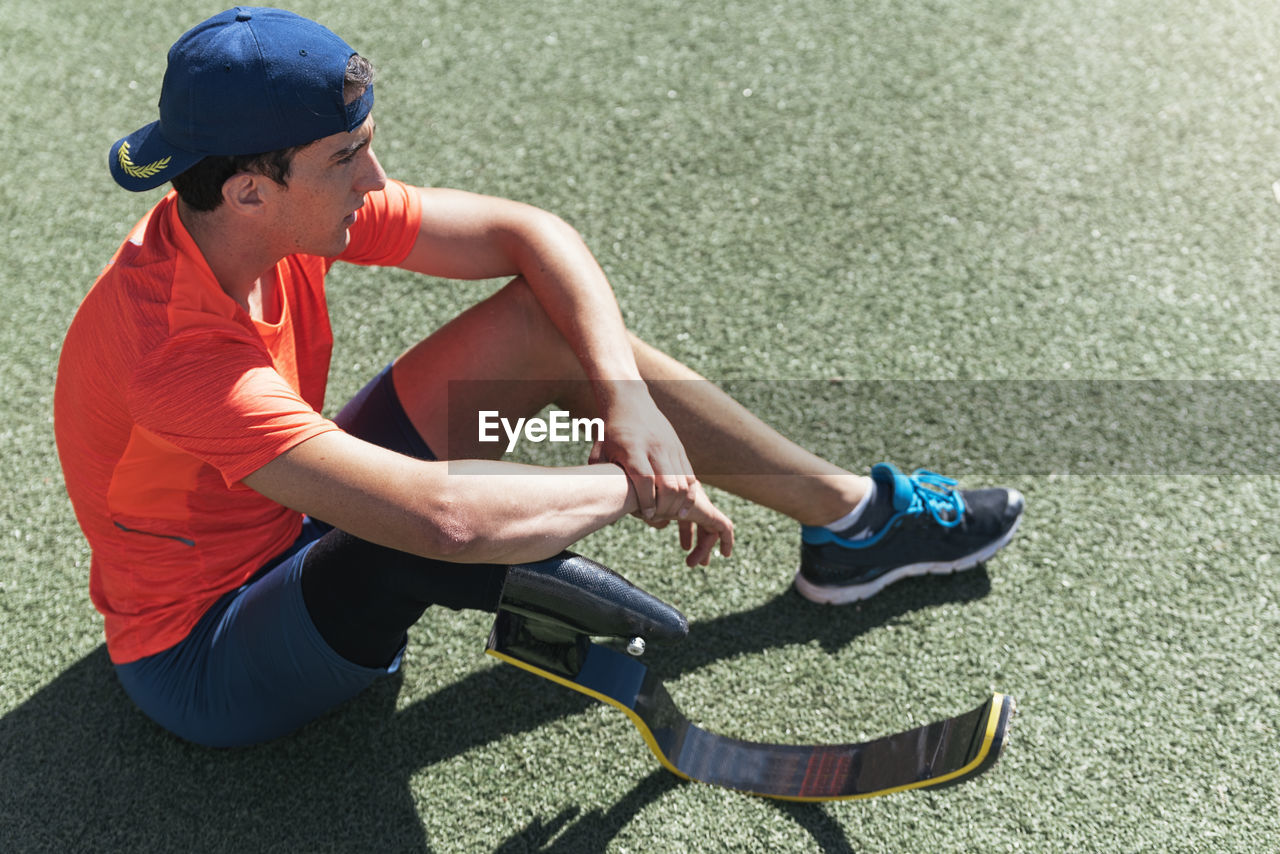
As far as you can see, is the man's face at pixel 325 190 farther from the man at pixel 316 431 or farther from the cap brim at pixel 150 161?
the cap brim at pixel 150 161

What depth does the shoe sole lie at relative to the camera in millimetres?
2082

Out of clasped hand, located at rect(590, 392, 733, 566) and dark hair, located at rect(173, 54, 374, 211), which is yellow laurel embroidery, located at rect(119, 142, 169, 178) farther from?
clasped hand, located at rect(590, 392, 733, 566)

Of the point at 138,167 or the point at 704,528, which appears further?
the point at 704,528

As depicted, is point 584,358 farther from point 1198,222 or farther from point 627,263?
point 1198,222

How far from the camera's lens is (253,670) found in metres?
1.65

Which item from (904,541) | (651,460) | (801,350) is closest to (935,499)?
(904,541)

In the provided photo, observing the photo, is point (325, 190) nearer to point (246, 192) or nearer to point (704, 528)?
point (246, 192)

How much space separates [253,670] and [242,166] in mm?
730

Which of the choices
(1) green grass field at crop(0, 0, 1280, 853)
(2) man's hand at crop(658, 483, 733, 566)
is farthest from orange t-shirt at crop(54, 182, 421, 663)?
(2) man's hand at crop(658, 483, 733, 566)

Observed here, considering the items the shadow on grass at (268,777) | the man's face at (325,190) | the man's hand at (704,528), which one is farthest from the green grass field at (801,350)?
the man's face at (325,190)

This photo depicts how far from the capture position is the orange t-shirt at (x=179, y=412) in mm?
1400

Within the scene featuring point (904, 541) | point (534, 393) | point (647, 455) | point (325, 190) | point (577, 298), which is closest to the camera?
point (325, 190)

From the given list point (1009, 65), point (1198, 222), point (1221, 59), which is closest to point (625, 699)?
point (1198, 222)

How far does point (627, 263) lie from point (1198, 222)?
143 centimetres
